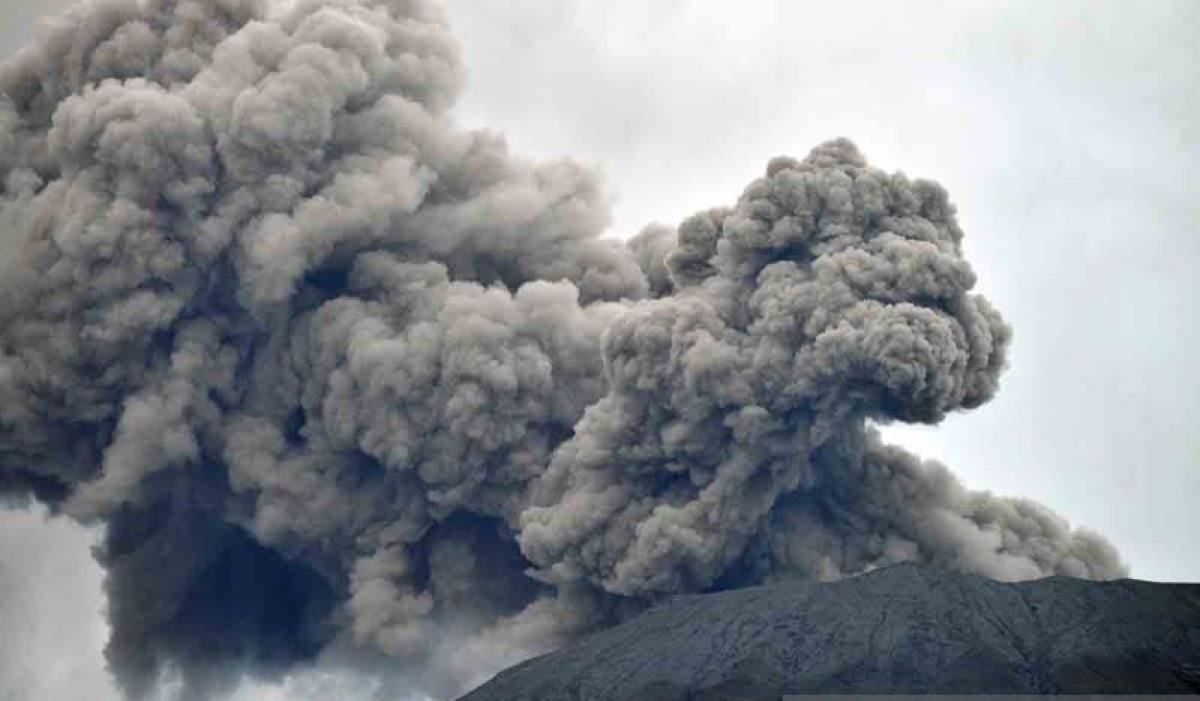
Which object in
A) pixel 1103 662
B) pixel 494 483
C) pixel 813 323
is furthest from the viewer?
pixel 494 483

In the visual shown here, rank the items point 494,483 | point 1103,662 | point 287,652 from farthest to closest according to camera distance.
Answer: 1. point 287,652
2. point 494,483
3. point 1103,662

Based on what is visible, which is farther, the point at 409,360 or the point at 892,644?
the point at 409,360

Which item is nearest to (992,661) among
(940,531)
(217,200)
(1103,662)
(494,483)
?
(1103,662)

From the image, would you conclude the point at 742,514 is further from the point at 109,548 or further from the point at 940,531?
the point at 109,548

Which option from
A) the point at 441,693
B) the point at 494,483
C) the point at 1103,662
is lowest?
the point at 1103,662

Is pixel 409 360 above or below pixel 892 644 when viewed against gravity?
above
